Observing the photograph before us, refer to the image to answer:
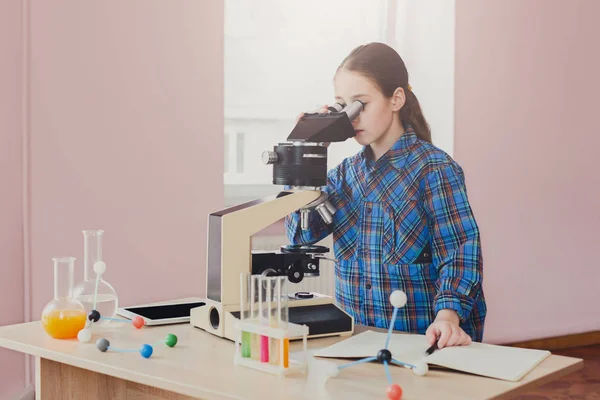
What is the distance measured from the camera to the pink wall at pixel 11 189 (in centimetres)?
301

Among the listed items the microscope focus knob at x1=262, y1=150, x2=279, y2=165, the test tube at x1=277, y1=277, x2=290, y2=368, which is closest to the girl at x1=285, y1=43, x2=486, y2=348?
the microscope focus knob at x1=262, y1=150, x2=279, y2=165

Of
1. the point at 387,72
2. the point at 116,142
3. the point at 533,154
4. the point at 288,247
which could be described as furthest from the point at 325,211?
the point at 533,154

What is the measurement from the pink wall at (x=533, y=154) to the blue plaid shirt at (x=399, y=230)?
2.30 meters

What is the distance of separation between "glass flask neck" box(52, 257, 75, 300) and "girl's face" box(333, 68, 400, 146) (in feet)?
2.69

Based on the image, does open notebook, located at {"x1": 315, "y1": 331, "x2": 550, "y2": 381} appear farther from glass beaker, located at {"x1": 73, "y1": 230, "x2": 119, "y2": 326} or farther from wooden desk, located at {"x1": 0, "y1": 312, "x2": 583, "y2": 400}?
glass beaker, located at {"x1": 73, "y1": 230, "x2": 119, "y2": 326}

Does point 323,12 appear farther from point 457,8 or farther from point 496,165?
point 496,165

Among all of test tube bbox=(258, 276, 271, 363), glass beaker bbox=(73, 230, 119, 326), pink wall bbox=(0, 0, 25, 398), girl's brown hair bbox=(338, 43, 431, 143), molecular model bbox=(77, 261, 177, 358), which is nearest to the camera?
test tube bbox=(258, 276, 271, 363)

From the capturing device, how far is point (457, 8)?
433 centimetres

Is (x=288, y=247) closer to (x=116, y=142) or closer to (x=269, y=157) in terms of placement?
(x=269, y=157)

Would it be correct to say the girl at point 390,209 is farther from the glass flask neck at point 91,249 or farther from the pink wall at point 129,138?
the pink wall at point 129,138

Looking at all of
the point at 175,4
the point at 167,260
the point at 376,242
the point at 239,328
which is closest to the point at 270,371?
the point at 239,328

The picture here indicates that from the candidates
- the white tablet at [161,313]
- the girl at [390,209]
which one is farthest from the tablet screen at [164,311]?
the girl at [390,209]

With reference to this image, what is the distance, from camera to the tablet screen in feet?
6.49

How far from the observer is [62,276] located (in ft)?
5.69
